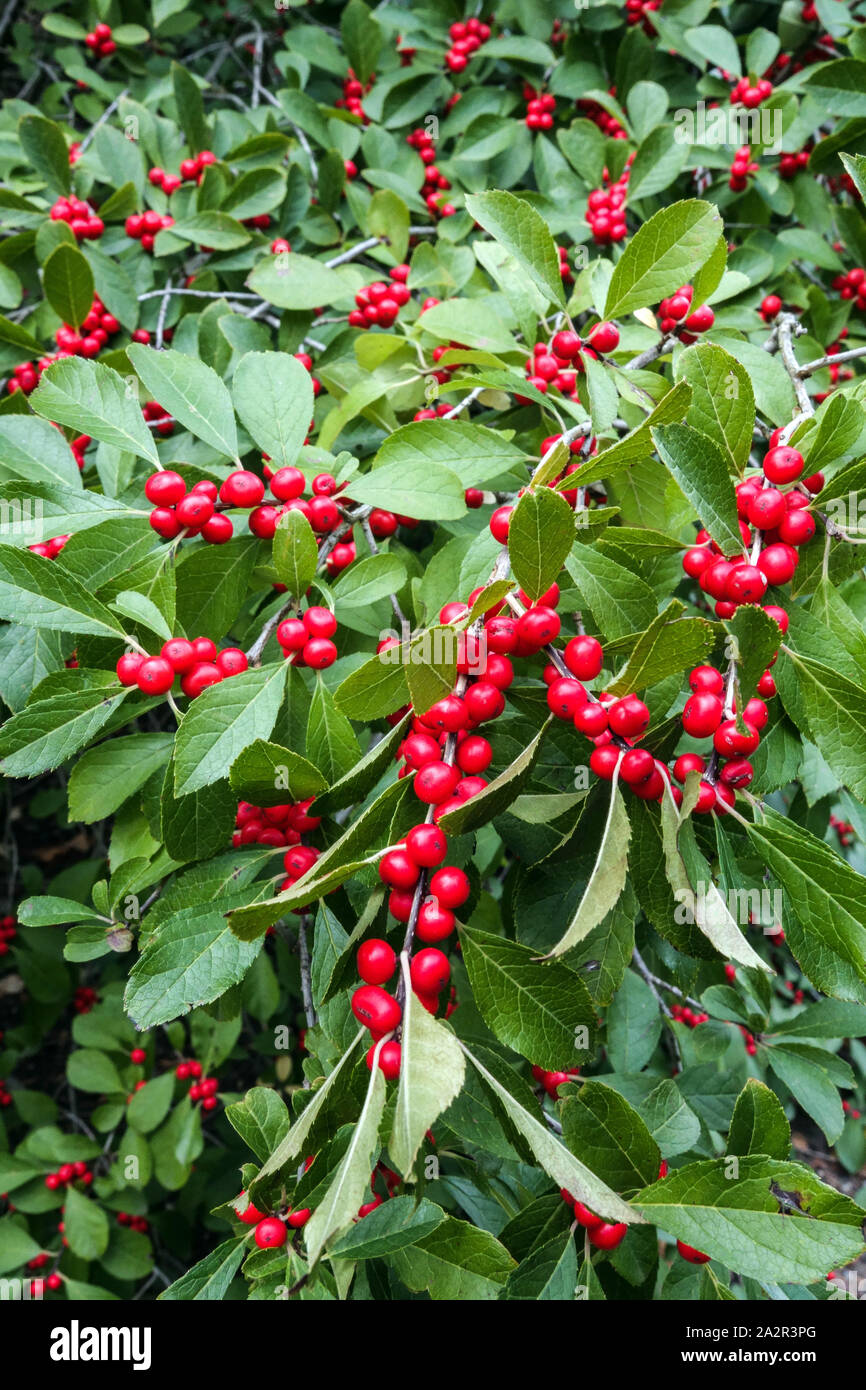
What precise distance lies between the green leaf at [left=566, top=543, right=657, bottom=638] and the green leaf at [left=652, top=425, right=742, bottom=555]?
115 millimetres

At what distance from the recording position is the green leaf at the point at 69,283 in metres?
1.91

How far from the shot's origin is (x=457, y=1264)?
1.21m

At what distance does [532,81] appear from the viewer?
2.96m

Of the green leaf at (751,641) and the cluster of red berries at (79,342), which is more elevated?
the green leaf at (751,641)

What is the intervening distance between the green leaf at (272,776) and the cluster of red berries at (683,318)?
45.5 inches

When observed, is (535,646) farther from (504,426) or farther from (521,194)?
(521,194)

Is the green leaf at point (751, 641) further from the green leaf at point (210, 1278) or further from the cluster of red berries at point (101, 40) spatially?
the cluster of red berries at point (101, 40)

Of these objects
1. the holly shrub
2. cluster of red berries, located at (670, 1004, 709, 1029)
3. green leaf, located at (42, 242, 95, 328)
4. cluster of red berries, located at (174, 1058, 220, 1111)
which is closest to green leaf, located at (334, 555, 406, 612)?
the holly shrub

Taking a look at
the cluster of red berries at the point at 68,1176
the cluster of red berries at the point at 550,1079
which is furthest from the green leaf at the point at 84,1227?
the cluster of red berries at the point at 550,1079

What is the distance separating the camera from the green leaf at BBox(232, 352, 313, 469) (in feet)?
4.88

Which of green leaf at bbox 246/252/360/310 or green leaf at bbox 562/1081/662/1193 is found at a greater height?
green leaf at bbox 246/252/360/310

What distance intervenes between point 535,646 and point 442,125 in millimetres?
2525

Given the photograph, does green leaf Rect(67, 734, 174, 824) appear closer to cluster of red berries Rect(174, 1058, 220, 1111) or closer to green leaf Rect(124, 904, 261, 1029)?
green leaf Rect(124, 904, 261, 1029)
